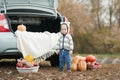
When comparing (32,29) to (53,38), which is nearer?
(53,38)

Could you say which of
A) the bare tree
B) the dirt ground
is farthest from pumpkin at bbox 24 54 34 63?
the bare tree

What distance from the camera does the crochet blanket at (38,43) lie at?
9.42 metres

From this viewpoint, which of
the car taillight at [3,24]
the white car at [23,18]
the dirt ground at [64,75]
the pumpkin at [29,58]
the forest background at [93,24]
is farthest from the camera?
the forest background at [93,24]

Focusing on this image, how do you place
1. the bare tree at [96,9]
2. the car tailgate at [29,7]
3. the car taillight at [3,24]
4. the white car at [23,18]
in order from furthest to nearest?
the bare tree at [96,9] < the car tailgate at [29,7] < the car taillight at [3,24] < the white car at [23,18]

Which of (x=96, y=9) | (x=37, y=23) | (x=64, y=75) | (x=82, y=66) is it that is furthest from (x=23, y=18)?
(x=96, y=9)

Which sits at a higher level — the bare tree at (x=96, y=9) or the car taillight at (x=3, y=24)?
the car taillight at (x=3, y=24)

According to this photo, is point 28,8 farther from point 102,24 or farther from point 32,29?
point 102,24

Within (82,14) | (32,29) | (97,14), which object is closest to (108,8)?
(97,14)

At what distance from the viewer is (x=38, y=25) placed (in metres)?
10.9

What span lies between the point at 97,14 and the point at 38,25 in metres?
27.4

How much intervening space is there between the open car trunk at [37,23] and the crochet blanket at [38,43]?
65cm

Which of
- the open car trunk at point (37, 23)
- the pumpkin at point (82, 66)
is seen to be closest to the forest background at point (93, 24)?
the open car trunk at point (37, 23)

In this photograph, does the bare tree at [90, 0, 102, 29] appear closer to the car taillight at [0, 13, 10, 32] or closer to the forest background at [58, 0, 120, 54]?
the forest background at [58, 0, 120, 54]

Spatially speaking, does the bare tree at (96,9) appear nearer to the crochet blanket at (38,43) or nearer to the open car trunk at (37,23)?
the open car trunk at (37,23)
